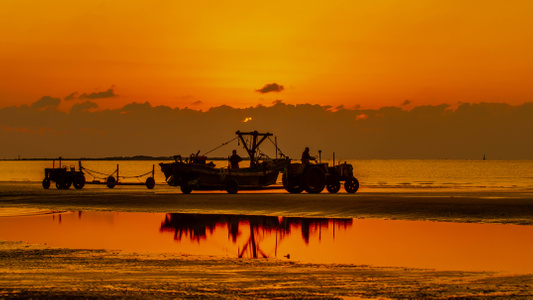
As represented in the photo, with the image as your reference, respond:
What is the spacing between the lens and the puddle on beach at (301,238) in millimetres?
13477

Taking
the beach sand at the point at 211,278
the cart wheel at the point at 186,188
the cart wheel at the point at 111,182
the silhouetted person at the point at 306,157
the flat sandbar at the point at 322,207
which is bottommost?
the beach sand at the point at 211,278

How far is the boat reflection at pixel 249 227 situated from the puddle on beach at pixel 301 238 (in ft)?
0.07

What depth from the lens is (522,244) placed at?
616 inches

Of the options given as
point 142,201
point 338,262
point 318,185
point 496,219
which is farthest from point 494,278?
point 318,185

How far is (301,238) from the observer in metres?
16.7

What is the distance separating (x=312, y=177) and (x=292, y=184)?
122 centimetres

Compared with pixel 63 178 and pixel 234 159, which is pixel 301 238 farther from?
pixel 63 178

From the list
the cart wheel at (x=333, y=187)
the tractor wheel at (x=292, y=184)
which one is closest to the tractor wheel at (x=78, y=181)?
the tractor wheel at (x=292, y=184)

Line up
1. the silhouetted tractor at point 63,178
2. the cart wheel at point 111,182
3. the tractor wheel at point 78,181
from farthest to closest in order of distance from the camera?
the cart wheel at point 111,182 → the tractor wheel at point 78,181 → the silhouetted tractor at point 63,178

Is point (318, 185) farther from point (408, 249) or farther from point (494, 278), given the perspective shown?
point (494, 278)

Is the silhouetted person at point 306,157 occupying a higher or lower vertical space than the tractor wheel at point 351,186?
higher

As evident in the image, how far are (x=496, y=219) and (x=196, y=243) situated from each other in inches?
424

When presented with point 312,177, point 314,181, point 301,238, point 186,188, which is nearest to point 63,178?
point 186,188

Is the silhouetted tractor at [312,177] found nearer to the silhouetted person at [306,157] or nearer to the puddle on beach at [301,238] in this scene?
the silhouetted person at [306,157]
